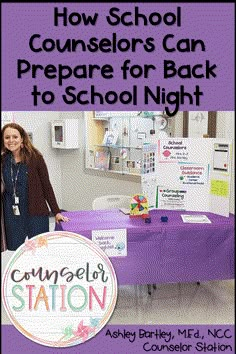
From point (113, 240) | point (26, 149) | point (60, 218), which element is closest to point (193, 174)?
point (113, 240)

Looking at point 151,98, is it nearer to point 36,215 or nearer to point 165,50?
point 165,50

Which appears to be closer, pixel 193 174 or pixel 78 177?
pixel 193 174

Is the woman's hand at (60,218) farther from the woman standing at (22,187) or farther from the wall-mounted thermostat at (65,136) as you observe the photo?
the wall-mounted thermostat at (65,136)

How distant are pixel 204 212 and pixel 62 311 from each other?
94 centimetres

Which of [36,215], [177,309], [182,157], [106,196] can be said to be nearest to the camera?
[36,215]

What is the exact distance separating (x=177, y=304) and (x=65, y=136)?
102 centimetres

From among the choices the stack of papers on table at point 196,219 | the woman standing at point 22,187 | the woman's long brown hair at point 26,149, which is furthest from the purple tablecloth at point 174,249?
the woman's long brown hair at point 26,149

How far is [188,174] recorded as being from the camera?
2074 mm

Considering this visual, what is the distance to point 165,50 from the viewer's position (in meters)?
1.34

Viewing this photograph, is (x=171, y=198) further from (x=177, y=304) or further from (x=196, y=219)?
(x=177, y=304)

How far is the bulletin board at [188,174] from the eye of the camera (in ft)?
6.55

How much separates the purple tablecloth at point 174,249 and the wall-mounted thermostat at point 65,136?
1.35ft

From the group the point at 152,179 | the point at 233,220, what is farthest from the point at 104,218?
the point at 233,220

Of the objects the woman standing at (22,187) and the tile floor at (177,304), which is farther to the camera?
the tile floor at (177,304)
